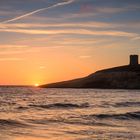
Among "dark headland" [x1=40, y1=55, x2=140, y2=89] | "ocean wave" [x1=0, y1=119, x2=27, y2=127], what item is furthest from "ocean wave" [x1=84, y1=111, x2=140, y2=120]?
"dark headland" [x1=40, y1=55, x2=140, y2=89]

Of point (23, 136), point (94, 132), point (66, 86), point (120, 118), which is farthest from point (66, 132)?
point (66, 86)

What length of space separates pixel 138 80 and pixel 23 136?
496 ft

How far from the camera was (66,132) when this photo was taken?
66.9ft

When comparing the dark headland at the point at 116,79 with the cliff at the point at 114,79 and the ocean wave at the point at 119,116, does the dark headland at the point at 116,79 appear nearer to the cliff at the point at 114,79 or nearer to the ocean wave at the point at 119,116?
the cliff at the point at 114,79

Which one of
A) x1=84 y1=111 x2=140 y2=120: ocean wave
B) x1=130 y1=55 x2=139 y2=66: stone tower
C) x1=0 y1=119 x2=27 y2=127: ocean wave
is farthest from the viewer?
x1=130 y1=55 x2=139 y2=66: stone tower

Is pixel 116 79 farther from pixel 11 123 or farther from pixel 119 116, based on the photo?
pixel 11 123

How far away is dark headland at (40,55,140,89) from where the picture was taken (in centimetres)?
16700

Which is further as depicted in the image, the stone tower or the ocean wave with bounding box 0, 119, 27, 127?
the stone tower

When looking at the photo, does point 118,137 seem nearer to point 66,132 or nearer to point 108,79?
point 66,132

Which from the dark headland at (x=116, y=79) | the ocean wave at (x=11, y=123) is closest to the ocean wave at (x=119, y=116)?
the ocean wave at (x=11, y=123)

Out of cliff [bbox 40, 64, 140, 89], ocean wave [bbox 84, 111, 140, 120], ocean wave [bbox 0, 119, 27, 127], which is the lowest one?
ocean wave [bbox 84, 111, 140, 120]

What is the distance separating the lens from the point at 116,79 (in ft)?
554

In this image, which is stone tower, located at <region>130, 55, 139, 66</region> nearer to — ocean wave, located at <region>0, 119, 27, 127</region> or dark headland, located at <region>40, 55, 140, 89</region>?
dark headland, located at <region>40, 55, 140, 89</region>

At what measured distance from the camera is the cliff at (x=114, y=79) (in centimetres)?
16700
